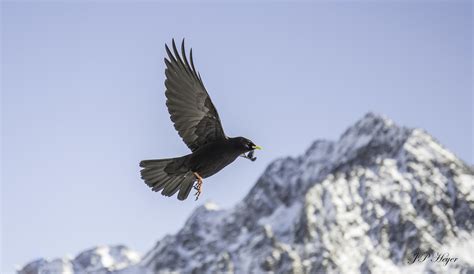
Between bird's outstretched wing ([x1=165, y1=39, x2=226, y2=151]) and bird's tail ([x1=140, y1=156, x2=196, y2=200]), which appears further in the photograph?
bird's tail ([x1=140, y1=156, x2=196, y2=200])

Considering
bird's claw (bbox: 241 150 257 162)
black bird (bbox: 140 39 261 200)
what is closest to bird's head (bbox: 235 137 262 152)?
black bird (bbox: 140 39 261 200)

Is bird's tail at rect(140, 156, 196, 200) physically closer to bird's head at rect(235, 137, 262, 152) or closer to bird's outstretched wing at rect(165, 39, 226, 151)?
bird's outstretched wing at rect(165, 39, 226, 151)

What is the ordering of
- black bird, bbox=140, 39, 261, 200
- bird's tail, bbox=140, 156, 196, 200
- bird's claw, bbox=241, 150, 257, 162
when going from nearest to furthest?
black bird, bbox=140, 39, 261, 200 → bird's claw, bbox=241, 150, 257, 162 → bird's tail, bbox=140, 156, 196, 200

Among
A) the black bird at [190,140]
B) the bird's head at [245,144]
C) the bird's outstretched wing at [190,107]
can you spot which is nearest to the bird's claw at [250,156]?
the black bird at [190,140]

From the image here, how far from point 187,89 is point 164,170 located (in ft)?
6.09

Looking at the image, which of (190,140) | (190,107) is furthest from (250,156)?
(190,107)

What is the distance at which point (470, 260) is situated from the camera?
173 m

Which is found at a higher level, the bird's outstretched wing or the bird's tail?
the bird's outstretched wing

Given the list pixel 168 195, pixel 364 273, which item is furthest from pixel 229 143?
pixel 364 273

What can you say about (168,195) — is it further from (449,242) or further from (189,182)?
(449,242)

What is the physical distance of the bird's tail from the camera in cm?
1585

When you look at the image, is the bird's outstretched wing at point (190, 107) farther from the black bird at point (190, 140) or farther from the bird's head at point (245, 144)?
the bird's head at point (245, 144)

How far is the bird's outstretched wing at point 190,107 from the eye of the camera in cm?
1505

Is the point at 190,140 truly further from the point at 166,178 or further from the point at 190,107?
the point at 166,178
